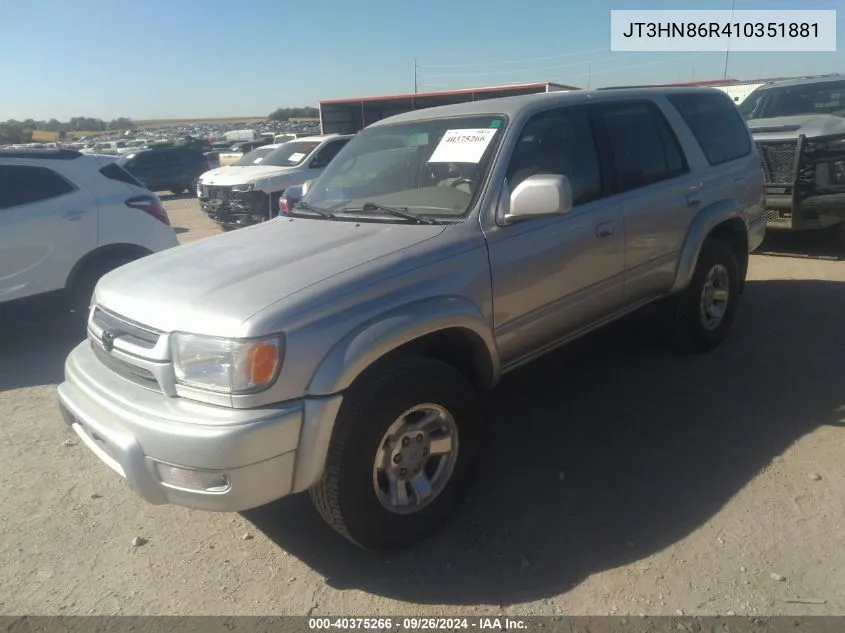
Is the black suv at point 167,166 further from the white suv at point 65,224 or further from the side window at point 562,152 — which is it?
the side window at point 562,152

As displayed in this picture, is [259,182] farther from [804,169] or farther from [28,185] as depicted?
[804,169]

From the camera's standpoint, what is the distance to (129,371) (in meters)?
2.75

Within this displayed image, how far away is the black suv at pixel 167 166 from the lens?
68.3ft

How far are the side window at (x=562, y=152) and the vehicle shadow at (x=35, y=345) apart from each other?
3938mm

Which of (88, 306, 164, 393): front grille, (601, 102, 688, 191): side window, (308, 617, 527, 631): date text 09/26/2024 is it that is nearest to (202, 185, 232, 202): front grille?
(601, 102, 688, 191): side window

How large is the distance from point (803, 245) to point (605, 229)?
588 centimetres

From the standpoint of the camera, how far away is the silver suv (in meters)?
2.41

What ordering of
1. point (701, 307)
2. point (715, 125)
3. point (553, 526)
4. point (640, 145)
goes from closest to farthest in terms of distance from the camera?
point (553, 526) → point (640, 145) → point (701, 307) → point (715, 125)

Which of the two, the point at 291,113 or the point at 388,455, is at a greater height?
the point at 291,113

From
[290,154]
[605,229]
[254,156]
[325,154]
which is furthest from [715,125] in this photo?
[254,156]

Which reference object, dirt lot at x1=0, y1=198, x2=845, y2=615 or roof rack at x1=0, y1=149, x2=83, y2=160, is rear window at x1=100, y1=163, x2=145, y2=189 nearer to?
roof rack at x1=0, y1=149, x2=83, y2=160

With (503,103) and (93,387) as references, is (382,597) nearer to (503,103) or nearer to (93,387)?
(93,387)

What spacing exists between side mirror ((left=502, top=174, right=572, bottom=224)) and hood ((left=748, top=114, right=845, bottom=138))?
5670mm

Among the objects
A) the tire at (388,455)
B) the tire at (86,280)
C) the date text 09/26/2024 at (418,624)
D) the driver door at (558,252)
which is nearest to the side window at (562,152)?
the driver door at (558,252)
